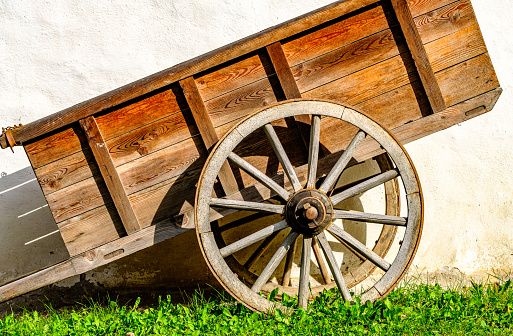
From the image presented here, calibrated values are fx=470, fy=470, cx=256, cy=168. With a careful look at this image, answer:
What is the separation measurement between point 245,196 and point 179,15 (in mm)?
1661

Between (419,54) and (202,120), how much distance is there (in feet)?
4.01

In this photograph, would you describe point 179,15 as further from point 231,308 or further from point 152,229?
point 231,308

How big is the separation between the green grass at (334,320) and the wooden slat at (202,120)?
2.55 feet

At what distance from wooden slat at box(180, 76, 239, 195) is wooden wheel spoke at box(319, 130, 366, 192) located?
51 centimetres

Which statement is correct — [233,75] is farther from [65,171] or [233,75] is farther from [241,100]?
[65,171]

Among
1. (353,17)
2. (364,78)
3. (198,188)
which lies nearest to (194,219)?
(198,188)

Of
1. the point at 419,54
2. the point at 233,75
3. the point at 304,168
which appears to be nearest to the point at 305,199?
the point at 304,168

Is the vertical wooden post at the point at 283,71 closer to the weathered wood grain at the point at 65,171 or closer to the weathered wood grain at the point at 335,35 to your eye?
the weathered wood grain at the point at 335,35

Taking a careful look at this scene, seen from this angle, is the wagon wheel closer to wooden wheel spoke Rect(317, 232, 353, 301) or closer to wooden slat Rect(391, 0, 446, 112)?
wooden wheel spoke Rect(317, 232, 353, 301)

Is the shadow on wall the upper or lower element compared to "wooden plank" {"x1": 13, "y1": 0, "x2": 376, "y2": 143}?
lower

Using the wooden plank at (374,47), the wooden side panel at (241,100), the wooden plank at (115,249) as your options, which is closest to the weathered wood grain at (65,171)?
the wooden side panel at (241,100)

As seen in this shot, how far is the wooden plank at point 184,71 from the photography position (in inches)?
96.6

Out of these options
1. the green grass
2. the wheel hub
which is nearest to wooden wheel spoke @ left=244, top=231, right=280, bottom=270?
the green grass

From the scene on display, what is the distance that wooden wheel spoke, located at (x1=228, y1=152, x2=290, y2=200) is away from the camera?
97.3 inches
